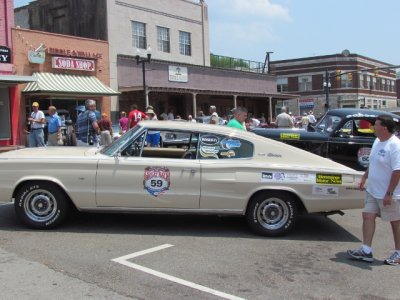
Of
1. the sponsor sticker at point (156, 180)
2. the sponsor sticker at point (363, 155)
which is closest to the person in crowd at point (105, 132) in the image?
the sponsor sticker at point (363, 155)

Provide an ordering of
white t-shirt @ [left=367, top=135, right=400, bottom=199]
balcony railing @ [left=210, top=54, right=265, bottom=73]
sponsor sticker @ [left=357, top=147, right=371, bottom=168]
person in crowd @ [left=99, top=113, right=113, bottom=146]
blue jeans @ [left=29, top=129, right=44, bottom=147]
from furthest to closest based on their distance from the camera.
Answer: balcony railing @ [left=210, top=54, right=265, bottom=73] < blue jeans @ [left=29, top=129, right=44, bottom=147] < person in crowd @ [left=99, top=113, right=113, bottom=146] < sponsor sticker @ [left=357, top=147, right=371, bottom=168] < white t-shirt @ [left=367, top=135, right=400, bottom=199]

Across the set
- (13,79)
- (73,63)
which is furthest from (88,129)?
(73,63)

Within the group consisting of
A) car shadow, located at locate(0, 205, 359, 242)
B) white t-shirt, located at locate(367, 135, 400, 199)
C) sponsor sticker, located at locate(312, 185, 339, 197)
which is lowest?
car shadow, located at locate(0, 205, 359, 242)

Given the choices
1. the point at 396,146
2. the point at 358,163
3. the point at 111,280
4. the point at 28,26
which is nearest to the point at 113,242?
the point at 111,280

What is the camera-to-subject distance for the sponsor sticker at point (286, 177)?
6633mm

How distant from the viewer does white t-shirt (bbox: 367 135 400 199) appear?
5660 millimetres

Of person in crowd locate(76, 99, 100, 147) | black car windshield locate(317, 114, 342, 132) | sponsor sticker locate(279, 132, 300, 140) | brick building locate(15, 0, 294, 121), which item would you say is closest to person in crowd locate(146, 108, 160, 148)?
sponsor sticker locate(279, 132, 300, 140)

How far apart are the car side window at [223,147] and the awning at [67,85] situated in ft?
52.3

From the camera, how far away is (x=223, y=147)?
6844mm

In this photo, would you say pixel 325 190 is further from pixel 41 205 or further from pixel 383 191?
pixel 41 205

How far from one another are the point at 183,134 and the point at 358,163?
4.57 meters

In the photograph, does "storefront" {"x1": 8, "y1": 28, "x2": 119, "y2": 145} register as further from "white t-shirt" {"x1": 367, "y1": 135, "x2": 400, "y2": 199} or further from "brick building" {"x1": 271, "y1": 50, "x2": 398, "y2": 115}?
"brick building" {"x1": 271, "y1": 50, "x2": 398, "y2": 115}

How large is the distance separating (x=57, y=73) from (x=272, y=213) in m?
18.5

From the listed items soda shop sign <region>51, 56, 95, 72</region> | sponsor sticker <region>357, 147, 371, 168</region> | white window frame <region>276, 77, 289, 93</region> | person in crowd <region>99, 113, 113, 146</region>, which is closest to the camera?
sponsor sticker <region>357, 147, 371, 168</region>
